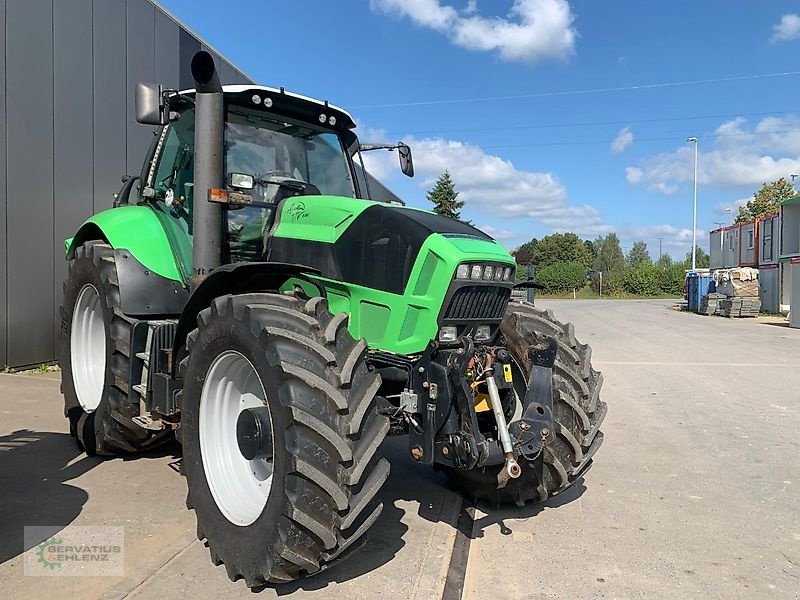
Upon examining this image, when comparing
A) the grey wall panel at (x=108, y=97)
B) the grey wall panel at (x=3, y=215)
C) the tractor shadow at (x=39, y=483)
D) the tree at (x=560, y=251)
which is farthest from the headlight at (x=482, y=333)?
the tree at (x=560, y=251)

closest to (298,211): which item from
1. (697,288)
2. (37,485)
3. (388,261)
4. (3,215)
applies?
(388,261)

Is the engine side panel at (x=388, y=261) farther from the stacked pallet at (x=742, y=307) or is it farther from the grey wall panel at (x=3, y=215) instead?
the stacked pallet at (x=742, y=307)

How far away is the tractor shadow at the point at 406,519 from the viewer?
3146 mm

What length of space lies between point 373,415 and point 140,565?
1.46 meters

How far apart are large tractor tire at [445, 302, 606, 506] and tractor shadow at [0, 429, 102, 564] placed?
8.17 ft

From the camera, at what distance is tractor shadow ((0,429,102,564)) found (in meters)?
3.59

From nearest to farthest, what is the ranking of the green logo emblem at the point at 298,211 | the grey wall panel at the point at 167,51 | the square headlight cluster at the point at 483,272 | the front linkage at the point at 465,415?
the front linkage at the point at 465,415 < the square headlight cluster at the point at 483,272 < the green logo emblem at the point at 298,211 < the grey wall panel at the point at 167,51

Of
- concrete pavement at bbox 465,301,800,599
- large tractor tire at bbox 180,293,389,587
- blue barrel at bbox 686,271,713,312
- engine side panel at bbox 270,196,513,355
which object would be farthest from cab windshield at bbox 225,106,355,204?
blue barrel at bbox 686,271,713,312

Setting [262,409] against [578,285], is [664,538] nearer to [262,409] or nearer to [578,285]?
[262,409]

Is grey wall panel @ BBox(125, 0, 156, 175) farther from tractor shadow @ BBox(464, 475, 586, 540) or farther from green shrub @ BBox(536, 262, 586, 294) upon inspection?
green shrub @ BBox(536, 262, 586, 294)

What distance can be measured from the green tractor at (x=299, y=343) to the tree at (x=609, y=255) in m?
89.2

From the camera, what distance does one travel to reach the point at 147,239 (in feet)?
15.3

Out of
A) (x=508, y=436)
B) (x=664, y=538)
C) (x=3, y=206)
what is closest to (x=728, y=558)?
(x=664, y=538)
